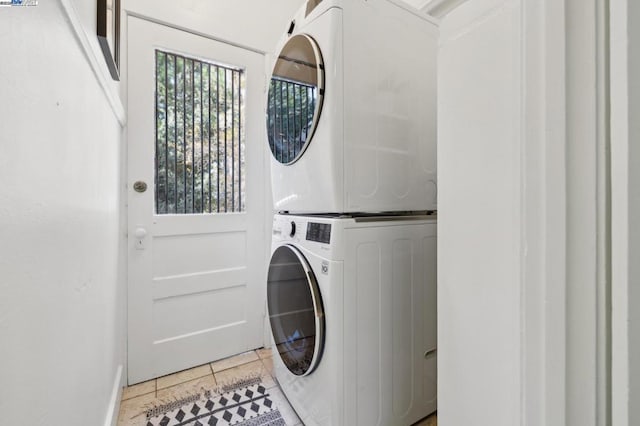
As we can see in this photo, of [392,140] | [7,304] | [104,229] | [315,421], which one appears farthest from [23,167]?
[315,421]

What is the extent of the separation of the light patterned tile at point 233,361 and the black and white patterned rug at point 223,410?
215 mm

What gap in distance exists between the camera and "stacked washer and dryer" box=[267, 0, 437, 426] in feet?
3.33

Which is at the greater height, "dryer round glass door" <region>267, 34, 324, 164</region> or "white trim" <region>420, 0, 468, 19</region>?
"white trim" <region>420, 0, 468, 19</region>

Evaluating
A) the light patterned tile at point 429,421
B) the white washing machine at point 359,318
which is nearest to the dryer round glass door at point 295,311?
the white washing machine at point 359,318

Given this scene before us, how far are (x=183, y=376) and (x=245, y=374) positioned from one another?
35cm

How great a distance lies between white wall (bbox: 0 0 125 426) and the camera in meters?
0.38

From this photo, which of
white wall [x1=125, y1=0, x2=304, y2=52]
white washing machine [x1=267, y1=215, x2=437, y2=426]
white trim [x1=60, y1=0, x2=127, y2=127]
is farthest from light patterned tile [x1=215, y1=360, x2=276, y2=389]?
white wall [x1=125, y1=0, x2=304, y2=52]

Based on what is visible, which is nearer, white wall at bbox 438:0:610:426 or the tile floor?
white wall at bbox 438:0:610:426

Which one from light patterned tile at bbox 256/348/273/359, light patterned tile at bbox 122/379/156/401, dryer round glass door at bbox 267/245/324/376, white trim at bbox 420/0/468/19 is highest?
white trim at bbox 420/0/468/19

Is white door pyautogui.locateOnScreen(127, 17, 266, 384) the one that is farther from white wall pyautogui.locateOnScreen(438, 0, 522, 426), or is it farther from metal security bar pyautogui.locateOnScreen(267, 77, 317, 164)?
white wall pyautogui.locateOnScreen(438, 0, 522, 426)

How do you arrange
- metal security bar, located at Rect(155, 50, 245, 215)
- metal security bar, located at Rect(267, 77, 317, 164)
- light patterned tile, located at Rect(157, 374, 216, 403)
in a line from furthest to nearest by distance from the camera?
metal security bar, located at Rect(155, 50, 245, 215) < light patterned tile, located at Rect(157, 374, 216, 403) < metal security bar, located at Rect(267, 77, 317, 164)

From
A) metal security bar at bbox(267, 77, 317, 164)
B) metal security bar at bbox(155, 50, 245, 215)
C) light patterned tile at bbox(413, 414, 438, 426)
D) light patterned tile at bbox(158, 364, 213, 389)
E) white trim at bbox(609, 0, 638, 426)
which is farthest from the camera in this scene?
metal security bar at bbox(155, 50, 245, 215)

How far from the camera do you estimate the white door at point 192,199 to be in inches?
61.8

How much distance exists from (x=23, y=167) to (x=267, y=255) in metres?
1.55
